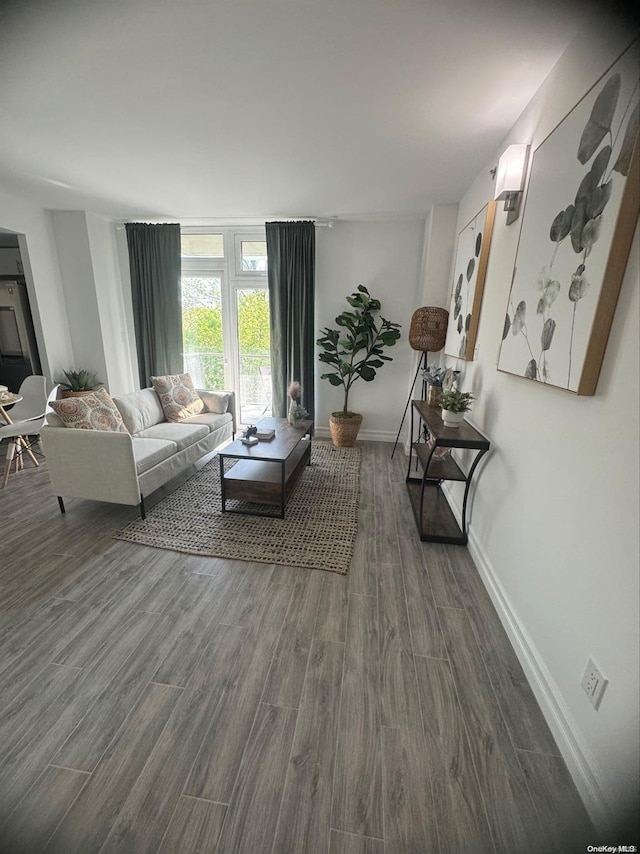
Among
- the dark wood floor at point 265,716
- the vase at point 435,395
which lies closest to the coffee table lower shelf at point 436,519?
the dark wood floor at point 265,716

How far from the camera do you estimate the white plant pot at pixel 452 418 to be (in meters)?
2.16

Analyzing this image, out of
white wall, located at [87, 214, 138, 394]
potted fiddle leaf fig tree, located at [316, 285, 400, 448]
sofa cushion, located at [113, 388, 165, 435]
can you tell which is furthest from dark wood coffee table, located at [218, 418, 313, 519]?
white wall, located at [87, 214, 138, 394]

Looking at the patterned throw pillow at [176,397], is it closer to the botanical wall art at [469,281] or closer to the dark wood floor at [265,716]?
the dark wood floor at [265,716]

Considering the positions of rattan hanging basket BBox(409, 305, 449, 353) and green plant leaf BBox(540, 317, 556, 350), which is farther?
rattan hanging basket BBox(409, 305, 449, 353)

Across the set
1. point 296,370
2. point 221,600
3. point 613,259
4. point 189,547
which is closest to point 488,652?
point 221,600

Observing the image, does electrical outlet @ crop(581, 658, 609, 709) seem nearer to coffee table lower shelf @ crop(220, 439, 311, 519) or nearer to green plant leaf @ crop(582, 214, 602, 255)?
green plant leaf @ crop(582, 214, 602, 255)

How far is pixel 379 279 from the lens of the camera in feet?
12.7

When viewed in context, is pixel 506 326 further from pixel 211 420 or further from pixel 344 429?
pixel 211 420

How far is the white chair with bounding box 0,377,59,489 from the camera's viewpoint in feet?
9.45

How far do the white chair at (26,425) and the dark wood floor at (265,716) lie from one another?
1.39 metres

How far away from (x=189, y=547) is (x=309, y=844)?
1515 mm

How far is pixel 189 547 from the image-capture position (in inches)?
83.0

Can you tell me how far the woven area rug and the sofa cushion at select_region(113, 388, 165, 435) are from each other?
74 cm
